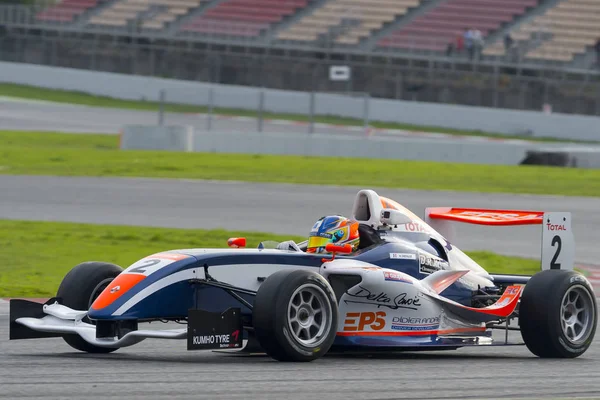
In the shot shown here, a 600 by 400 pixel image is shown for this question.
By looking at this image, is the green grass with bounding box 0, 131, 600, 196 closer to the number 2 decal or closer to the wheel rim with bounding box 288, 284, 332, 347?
the number 2 decal

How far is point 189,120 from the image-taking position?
133 feet

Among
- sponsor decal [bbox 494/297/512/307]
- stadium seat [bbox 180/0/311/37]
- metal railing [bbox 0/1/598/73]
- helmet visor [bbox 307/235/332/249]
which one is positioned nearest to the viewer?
helmet visor [bbox 307/235/332/249]

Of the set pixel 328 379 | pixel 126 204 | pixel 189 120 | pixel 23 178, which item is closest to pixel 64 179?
pixel 23 178

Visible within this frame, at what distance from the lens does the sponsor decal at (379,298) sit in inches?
336

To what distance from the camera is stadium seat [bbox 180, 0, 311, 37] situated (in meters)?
47.7

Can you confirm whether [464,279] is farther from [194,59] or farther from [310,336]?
[194,59]

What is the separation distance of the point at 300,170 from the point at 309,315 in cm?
2182

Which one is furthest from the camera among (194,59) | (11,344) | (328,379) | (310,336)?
(194,59)

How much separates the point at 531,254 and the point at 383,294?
9372 millimetres

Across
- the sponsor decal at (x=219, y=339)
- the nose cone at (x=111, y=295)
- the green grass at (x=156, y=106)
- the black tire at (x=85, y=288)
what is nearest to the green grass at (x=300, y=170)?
the green grass at (x=156, y=106)

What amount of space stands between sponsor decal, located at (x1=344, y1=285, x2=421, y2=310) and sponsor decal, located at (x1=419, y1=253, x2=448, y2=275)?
1.65 ft

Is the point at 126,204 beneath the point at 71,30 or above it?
beneath

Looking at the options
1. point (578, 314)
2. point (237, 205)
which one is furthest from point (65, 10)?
point (578, 314)

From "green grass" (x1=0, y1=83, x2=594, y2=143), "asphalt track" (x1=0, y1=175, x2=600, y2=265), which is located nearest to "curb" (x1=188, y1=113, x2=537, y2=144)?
"green grass" (x1=0, y1=83, x2=594, y2=143)
